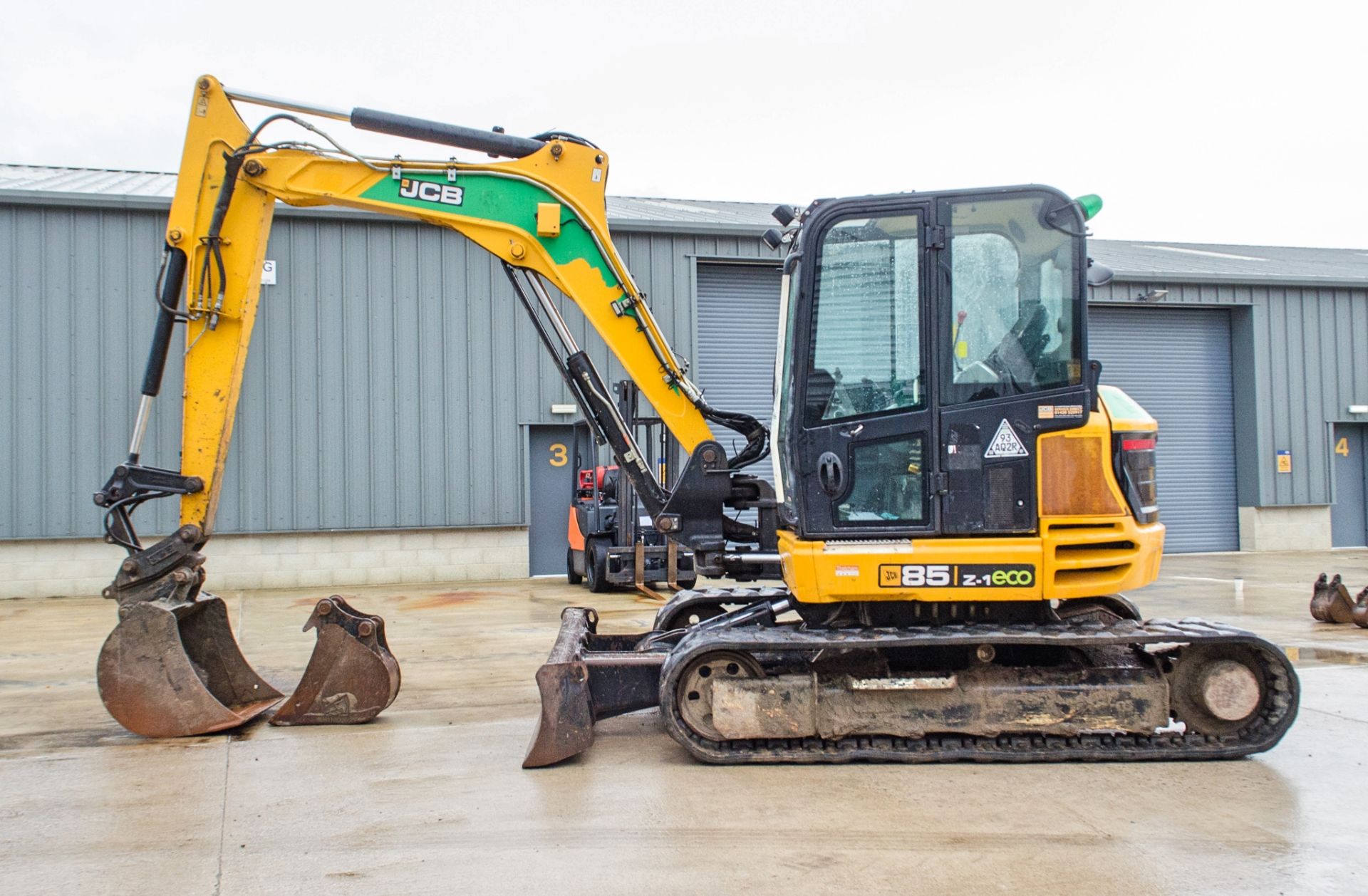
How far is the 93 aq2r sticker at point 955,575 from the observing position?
206 inches

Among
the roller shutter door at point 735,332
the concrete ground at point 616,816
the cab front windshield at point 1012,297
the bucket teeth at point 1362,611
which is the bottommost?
the concrete ground at point 616,816

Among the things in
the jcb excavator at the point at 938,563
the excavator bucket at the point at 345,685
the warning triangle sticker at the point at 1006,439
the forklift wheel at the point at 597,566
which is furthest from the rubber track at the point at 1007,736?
the forklift wheel at the point at 597,566

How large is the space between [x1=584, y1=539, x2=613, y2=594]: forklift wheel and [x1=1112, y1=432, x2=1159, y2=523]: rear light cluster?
31.4 ft

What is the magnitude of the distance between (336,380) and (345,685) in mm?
11192

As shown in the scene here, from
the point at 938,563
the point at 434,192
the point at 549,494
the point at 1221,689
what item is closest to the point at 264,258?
the point at 434,192

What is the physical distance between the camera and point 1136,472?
5.47m

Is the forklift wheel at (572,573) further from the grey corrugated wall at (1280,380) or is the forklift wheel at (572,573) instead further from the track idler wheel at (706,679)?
the grey corrugated wall at (1280,380)

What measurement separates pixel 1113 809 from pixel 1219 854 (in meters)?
0.54

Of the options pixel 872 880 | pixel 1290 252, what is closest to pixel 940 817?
pixel 872 880

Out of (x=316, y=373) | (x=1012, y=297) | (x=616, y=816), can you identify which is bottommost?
(x=616, y=816)

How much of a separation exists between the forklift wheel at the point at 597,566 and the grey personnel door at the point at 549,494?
2.51 meters

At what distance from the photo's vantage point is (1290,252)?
28734 mm

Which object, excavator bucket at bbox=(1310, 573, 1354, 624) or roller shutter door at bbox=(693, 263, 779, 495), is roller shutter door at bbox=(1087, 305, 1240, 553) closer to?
roller shutter door at bbox=(693, 263, 779, 495)

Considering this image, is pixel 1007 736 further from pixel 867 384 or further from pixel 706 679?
pixel 867 384
